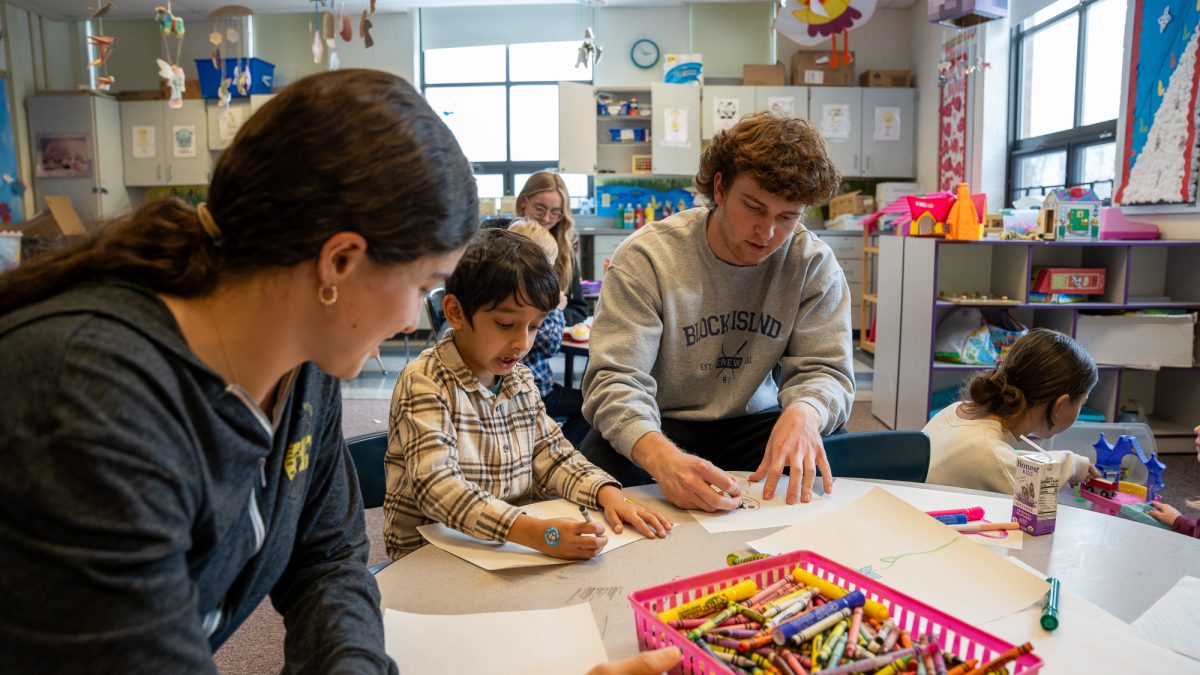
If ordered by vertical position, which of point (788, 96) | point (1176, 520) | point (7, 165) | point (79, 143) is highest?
point (788, 96)

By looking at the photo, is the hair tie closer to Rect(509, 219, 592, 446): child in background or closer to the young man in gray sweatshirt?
the young man in gray sweatshirt

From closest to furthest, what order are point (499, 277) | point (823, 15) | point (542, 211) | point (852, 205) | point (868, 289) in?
point (499, 277), point (823, 15), point (542, 211), point (868, 289), point (852, 205)

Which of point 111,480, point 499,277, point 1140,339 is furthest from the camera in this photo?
point 1140,339

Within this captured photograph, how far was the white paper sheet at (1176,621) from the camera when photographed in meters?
0.82

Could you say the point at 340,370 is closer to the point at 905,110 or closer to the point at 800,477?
the point at 800,477

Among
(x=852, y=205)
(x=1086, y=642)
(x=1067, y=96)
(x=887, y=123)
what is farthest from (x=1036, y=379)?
(x=887, y=123)

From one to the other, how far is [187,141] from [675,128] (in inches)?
166

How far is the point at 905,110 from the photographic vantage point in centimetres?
652

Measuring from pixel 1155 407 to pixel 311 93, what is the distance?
4393 millimetres

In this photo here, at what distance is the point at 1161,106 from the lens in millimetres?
3641

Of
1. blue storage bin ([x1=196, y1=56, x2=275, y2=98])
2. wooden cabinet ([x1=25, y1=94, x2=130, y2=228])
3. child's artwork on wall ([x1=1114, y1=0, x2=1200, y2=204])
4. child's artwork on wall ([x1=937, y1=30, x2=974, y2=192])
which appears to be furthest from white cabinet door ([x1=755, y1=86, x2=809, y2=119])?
wooden cabinet ([x1=25, y1=94, x2=130, y2=228])

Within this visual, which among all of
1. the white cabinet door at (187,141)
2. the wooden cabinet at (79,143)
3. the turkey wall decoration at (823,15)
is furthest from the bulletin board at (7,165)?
the turkey wall decoration at (823,15)

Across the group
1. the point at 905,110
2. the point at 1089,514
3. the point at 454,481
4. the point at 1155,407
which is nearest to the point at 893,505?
the point at 1089,514

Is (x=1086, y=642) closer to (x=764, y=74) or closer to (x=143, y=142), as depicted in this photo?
(x=764, y=74)
